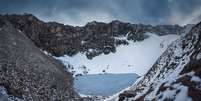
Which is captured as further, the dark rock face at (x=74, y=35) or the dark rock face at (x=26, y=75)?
the dark rock face at (x=74, y=35)

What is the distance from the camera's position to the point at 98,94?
69.6 metres

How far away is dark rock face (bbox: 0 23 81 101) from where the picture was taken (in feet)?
159

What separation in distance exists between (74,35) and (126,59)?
26963 mm

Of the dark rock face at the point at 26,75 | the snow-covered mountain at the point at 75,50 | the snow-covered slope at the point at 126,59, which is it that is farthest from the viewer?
the snow-covered slope at the point at 126,59

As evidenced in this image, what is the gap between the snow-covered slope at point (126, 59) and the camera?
96.7 metres

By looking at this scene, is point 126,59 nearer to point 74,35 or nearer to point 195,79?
point 74,35

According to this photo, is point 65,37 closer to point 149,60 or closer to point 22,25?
point 22,25

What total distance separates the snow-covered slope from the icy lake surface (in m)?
9.85

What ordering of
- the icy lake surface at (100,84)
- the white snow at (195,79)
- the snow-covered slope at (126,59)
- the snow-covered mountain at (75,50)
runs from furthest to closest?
the snow-covered slope at (126,59)
the icy lake surface at (100,84)
the snow-covered mountain at (75,50)
the white snow at (195,79)

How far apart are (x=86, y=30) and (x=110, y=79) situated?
2108 inches

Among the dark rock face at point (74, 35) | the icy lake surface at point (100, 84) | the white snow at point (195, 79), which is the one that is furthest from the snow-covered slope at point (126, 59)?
the white snow at point (195, 79)

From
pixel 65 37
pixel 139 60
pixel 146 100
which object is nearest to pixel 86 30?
pixel 65 37

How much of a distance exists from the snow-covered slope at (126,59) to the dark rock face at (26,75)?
25682 millimetres

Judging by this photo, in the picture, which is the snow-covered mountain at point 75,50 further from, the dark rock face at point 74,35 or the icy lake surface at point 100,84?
the icy lake surface at point 100,84
